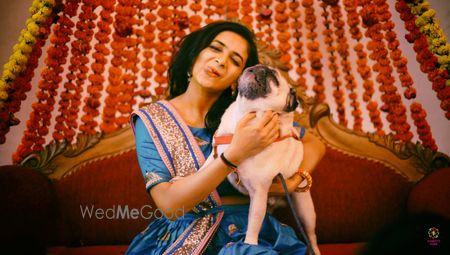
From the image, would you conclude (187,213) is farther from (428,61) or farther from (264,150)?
(428,61)

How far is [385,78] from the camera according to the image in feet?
4.38

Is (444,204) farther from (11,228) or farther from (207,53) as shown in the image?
(11,228)

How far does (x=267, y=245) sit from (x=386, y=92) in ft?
2.88

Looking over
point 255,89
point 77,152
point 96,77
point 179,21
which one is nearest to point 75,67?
point 96,77

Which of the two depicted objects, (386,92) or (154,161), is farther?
(386,92)

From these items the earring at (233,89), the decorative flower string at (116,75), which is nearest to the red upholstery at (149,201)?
the decorative flower string at (116,75)

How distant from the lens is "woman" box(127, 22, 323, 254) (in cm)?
72

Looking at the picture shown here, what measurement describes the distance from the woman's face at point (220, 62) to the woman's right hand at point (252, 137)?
202 mm

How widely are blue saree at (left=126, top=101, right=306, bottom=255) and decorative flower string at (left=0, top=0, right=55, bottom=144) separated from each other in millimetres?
502

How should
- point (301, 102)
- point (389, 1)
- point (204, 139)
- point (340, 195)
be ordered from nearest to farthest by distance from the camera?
1. point (204, 139)
2. point (340, 195)
3. point (301, 102)
4. point (389, 1)

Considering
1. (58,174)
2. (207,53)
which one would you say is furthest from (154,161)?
(58,174)

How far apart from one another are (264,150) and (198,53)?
14.6 inches

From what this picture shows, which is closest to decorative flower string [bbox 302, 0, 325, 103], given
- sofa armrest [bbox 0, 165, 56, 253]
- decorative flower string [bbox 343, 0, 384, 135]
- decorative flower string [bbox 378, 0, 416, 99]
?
decorative flower string [bbox 343, 0, 384, 135]

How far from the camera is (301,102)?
138cm
